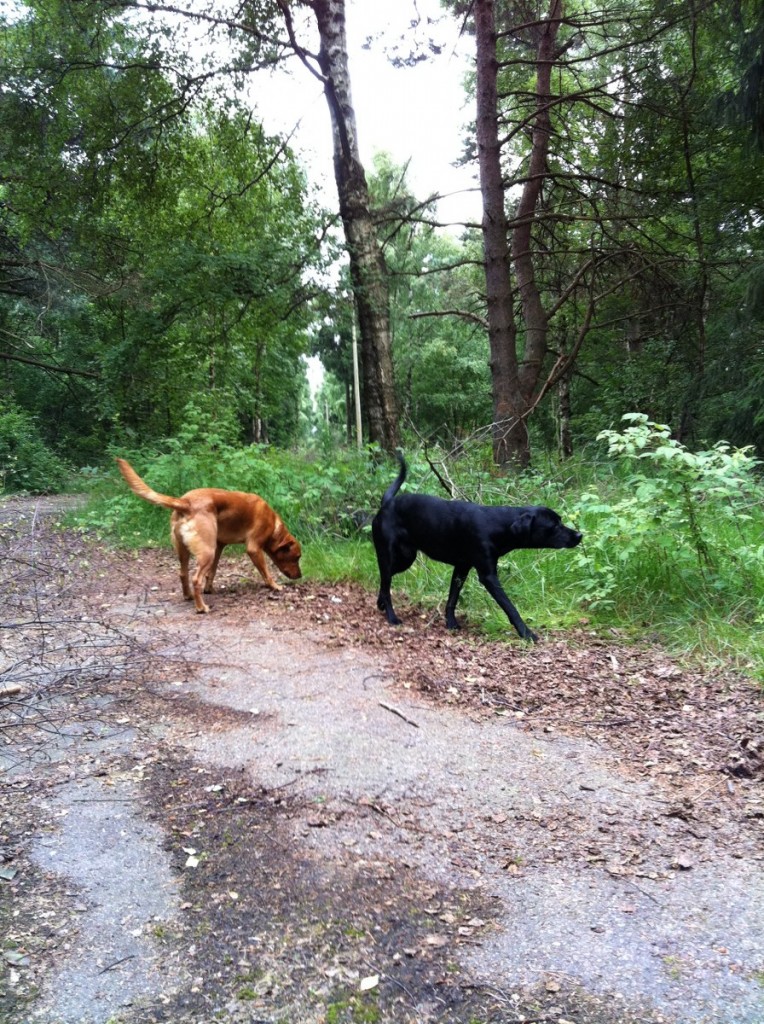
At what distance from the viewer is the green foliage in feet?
64.0

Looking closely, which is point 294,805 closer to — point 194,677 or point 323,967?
point 323,967

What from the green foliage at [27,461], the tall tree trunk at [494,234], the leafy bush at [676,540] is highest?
the tall tree trunk at [494,234]

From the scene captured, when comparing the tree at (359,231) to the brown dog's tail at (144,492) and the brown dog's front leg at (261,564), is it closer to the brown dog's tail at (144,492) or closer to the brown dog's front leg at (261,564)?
the brown dog's front leg at (261,564)

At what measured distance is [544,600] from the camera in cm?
632

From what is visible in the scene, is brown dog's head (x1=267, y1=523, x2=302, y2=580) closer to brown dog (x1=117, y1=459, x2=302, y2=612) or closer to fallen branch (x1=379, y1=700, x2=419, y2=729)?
brown dog (x1=117, y1=459, x2=302, y2=612)

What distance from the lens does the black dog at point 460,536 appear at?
5.91 meters

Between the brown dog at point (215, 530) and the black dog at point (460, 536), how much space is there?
5.48ft

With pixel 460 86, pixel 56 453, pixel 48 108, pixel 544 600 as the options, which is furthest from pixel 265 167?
pixel 56 453

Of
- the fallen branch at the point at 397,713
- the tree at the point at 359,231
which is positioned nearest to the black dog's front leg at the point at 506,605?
the fallen branch at the point at 397,713

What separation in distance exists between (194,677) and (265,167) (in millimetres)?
11365

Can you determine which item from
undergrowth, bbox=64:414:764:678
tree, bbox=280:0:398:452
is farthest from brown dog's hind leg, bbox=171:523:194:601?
tree, bbox=280:0:398:452

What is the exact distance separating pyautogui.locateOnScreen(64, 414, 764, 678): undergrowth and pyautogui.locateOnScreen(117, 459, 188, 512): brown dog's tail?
75.2 inches

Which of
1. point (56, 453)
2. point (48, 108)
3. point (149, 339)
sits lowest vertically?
point (56, 453)

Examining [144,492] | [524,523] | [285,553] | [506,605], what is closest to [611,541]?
[524,523]
